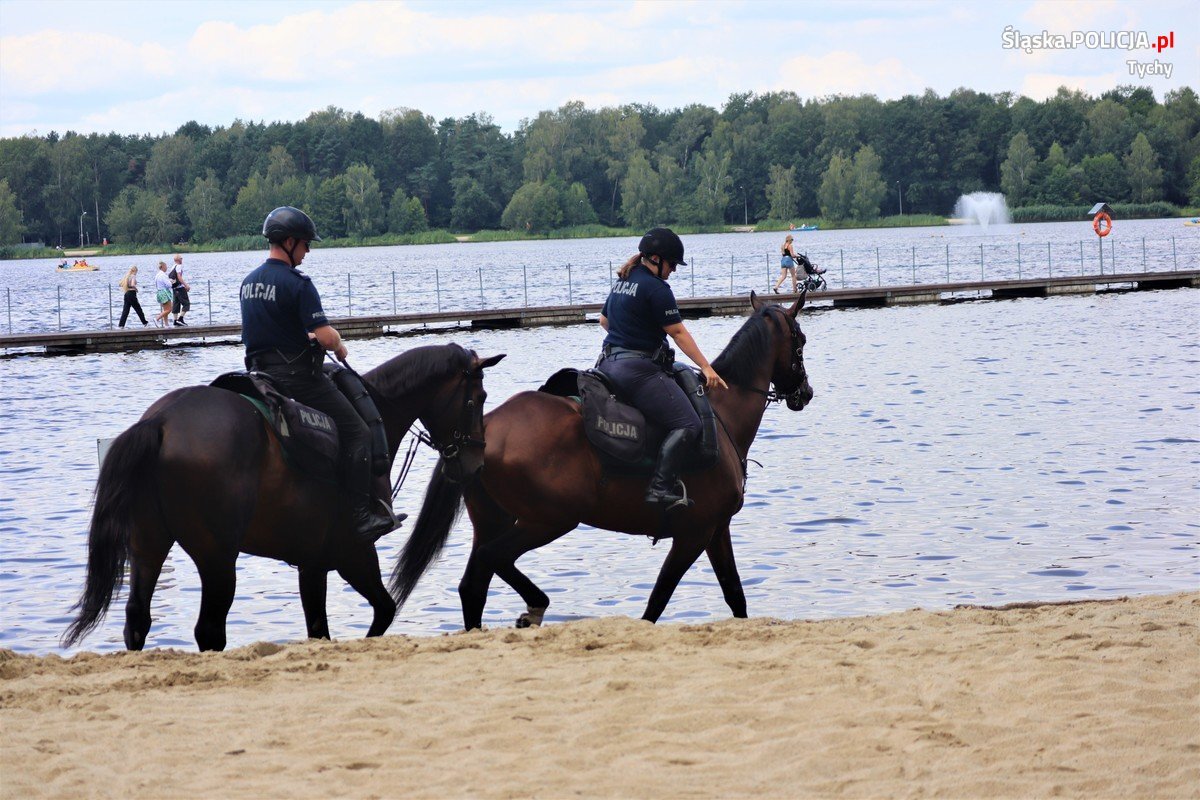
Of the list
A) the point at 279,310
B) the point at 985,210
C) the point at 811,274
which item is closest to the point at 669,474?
the point at 279,310

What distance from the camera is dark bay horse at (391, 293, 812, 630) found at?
32.6ft

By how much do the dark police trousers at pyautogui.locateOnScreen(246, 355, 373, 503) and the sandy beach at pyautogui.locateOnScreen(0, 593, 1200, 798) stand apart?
1162 mm

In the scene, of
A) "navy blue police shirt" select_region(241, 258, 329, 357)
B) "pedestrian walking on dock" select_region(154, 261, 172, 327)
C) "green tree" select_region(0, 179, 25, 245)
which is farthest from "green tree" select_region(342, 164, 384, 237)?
"navy blue police shirt" select_region(241, 258, 329, 357)

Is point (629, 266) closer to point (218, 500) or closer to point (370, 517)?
point (370, 517)

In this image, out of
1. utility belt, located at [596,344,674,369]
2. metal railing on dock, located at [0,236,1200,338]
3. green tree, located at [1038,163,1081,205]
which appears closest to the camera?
utility belt, located at [596,344,674,369]

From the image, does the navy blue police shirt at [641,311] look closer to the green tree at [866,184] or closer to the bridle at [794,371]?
the bridle at [794,371]

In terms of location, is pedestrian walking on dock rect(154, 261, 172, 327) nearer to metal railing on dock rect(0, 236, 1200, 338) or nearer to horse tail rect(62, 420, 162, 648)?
metal railing on dock rect(0, 236, 1200, 338)

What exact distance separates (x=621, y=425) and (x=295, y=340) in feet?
7.60

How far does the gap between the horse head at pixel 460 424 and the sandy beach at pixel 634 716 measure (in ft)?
4.12

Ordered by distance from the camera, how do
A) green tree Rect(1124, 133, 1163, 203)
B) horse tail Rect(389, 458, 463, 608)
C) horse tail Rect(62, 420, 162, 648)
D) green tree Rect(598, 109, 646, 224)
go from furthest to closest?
green tree Rect(598, 109, 646, 224) → green tree Rect(1124, 133, 1163, 203) → horse tail Rect(389, 458, 463, 608) → horse tail Rect(62, 420, 162, 648)

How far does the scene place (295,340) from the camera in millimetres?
9258

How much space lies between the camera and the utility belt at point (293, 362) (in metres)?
9.23

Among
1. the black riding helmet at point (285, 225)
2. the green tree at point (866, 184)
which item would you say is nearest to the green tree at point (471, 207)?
→ the green tree at point (866, 184)

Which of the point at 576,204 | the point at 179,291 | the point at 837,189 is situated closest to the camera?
the point at 179,291
